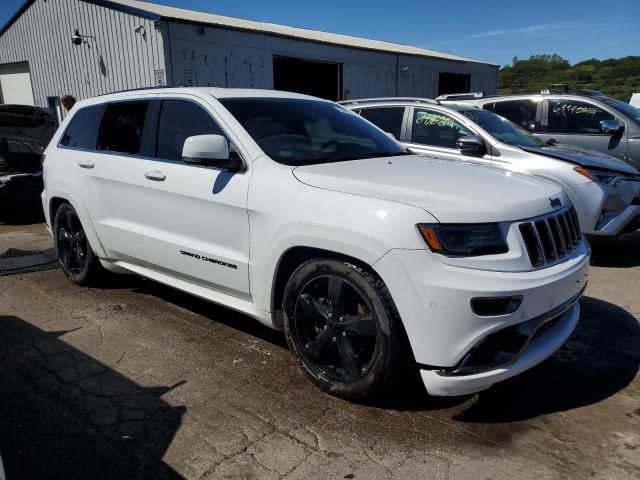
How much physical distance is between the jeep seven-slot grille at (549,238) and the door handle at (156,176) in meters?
2.43

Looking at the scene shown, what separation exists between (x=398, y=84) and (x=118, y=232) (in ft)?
60.3

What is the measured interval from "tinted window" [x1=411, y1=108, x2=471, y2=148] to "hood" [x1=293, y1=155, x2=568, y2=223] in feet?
9.59

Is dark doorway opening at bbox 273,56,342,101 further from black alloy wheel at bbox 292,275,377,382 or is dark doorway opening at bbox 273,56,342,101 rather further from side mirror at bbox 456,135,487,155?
black alloy wheel at bbox 292,275,377,382

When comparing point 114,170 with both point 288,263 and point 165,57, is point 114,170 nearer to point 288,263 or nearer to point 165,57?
point 288,263

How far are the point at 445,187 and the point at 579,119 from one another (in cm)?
624

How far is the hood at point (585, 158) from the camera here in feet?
18.4

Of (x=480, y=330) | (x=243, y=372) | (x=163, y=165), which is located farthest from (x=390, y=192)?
(x=163, y=165)

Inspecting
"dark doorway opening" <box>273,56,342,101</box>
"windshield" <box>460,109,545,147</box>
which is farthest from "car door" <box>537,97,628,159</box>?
"dark doorway opening" <box>273,56,342,101</box>

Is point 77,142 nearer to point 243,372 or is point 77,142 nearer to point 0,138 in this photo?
point 243,372

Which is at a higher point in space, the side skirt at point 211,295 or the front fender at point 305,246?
the front fender at point 305,246

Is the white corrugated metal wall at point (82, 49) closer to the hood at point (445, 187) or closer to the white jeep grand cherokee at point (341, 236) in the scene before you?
the white jeep grand cherokee at point (341, 236)

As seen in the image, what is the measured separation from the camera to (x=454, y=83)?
26.0m

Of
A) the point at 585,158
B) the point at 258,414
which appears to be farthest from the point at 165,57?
the point at 258,414

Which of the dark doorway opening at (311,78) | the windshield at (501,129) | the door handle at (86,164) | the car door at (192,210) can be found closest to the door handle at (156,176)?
the car door at (192,210)
